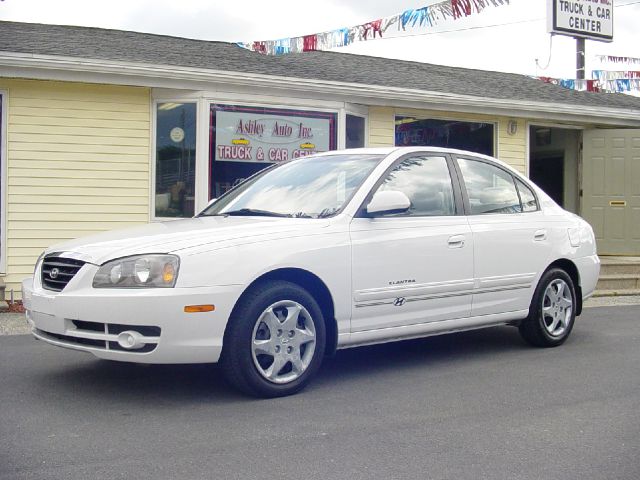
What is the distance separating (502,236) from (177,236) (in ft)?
8.88

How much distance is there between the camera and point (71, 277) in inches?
195

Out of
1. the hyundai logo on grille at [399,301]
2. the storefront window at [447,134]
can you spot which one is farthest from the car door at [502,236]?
the storefront window at [447,134]

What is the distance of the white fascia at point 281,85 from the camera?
963 cm

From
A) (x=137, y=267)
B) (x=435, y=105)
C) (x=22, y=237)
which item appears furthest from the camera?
(x=435, y=105)

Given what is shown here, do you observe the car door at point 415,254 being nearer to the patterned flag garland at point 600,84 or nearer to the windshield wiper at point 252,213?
the windshield wiper at point 252,213

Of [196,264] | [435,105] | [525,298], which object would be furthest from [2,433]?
[435,105]

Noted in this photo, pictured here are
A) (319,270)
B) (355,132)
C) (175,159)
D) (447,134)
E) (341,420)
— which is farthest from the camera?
(447,134)

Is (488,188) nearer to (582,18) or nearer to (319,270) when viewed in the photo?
(319,270)

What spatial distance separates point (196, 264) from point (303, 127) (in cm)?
697

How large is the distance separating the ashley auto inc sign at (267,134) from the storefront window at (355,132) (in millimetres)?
423

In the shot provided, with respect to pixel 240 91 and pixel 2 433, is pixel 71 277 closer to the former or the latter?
pixel 2 433

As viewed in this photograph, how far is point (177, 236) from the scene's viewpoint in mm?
4961

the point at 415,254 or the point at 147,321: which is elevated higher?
the point at 415,254

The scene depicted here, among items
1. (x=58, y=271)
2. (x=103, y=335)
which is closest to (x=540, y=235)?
(x=103, y=335)
